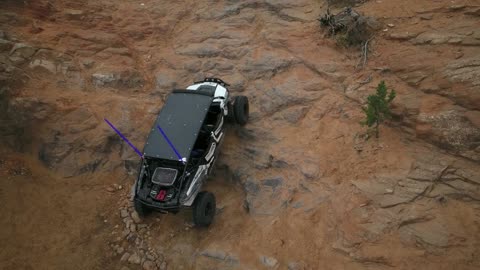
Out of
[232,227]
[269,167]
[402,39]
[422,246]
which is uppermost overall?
[402,39]

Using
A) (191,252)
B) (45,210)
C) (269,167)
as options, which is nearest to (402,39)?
(269,167)

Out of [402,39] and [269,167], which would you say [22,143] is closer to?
[269,167]

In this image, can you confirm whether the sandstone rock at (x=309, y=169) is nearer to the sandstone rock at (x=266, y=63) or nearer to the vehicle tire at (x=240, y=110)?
the vehicle tire at (x=240, y=110)

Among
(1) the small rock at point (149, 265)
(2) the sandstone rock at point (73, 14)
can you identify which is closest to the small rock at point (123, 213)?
(1) the small rock at point (149, 265)

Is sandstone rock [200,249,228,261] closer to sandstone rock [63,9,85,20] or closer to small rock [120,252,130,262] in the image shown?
small rock [120,252,130,262]

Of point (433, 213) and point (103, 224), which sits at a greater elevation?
point (433, 213)

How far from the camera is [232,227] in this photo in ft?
22.5

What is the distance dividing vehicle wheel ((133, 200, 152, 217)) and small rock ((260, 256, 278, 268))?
2.40m

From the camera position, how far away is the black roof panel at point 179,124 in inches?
260

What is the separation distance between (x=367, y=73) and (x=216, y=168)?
160 inches

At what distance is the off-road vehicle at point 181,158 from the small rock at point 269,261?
1.22 metres

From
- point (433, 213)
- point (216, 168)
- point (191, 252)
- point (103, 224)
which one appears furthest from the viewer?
point (216, 168)

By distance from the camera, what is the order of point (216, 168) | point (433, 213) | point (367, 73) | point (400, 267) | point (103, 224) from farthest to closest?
point (367, 73)
point (216, 168)
point (103, 224)
point (433, 213)
point (400, 267)

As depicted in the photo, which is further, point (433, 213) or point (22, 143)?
point (22, 143)
